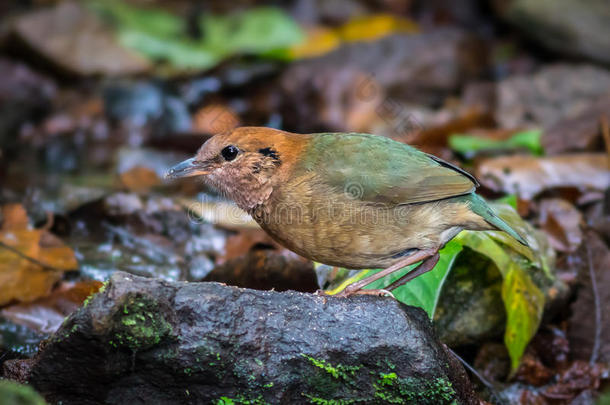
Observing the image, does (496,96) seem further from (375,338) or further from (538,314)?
(375,338)

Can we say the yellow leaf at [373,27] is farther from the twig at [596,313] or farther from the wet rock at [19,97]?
the twig at [596,313]

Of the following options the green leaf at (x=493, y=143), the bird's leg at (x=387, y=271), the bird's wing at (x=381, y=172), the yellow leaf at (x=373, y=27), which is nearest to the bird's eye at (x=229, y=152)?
the bird's wing at (x=381, y=172)

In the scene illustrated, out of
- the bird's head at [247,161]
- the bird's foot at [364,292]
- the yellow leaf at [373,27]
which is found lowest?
the yellow leaf at [373,27]

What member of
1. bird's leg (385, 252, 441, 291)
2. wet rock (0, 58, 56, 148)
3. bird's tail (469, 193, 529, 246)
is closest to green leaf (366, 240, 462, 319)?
bird's leg (385, 252, 441, 291)

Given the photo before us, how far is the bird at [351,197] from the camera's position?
350cm

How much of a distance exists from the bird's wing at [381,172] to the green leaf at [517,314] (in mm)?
697

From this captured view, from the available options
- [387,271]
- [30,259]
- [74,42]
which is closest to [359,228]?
[387,271]

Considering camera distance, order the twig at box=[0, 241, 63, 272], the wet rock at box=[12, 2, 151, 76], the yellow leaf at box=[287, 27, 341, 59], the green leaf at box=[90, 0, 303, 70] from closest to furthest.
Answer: the twig at box=[0, 241, 63, 272], the wet rock at box=[12, 2, 151, 76], the green leaf at box=[90, 0, 303, 70], the yellow leaf at box=[287, 27, 341, 59]

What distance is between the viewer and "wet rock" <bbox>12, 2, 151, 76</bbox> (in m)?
9.48

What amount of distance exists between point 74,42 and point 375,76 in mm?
4011

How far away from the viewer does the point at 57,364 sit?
2.87 m

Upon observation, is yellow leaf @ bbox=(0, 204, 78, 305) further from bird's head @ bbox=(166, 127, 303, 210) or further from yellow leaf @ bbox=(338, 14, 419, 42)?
yellow leaf @ bbox=(338, 14, 419, 42)

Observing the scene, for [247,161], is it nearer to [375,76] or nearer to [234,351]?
[234,351]

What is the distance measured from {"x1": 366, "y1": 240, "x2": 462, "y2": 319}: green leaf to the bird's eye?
3.36 feet
